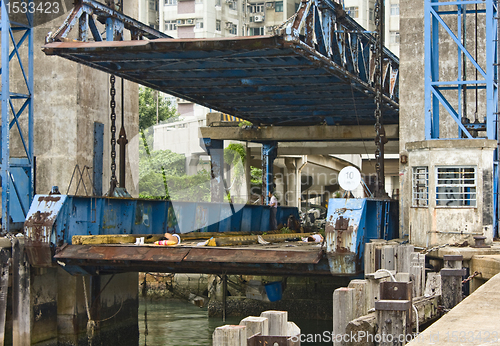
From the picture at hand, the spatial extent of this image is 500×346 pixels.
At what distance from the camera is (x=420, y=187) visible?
1480 centimetres

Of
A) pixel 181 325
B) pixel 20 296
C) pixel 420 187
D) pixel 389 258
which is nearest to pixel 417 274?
pixel 389 258

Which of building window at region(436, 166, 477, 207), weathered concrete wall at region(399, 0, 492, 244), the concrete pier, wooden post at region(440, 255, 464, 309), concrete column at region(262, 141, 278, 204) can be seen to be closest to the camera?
the concrete pier

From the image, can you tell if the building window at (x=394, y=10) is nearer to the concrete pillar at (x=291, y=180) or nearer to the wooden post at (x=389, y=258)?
the concrete pillar at (x=291, y=180)

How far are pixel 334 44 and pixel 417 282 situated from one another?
10.5 meters

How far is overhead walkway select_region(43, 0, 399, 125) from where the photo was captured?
52.4ft

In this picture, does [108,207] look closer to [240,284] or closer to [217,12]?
[240,284]

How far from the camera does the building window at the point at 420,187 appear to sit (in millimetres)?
14602

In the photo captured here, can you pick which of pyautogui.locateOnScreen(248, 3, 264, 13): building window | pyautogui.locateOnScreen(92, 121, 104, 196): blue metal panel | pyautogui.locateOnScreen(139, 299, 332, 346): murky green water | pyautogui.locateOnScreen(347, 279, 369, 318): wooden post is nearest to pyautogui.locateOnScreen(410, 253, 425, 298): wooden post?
pyautogui.locateOnScreen(347, 279, 369, 318): wooden post

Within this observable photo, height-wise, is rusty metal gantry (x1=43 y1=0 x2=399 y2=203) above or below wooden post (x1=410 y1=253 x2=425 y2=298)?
above

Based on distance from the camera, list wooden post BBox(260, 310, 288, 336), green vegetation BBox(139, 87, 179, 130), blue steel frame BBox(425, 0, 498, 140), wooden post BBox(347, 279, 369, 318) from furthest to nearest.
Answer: green vegetation BBox(139, 87, 179, 130), blue steel frame BBox(425, 0, 498, 140), wooden post BBox(347, 279, 369, 318), wooden post BBox(260, 310, 288, 336)

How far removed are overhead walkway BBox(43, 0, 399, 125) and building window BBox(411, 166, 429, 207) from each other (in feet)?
13.2

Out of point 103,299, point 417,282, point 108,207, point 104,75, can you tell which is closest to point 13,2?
point 104,75

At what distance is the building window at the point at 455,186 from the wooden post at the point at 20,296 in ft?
31.9

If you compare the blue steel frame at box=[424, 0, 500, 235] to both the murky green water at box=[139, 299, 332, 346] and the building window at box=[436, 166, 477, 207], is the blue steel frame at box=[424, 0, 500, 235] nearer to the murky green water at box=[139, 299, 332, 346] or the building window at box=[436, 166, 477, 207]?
the building window at box=[436, 166, 477, 207]
